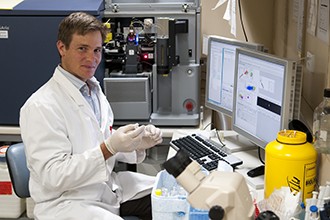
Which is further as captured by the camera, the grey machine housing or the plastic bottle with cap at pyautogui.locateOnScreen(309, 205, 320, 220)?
the grey machine housing

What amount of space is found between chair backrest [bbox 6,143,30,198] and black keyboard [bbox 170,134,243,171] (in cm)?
66

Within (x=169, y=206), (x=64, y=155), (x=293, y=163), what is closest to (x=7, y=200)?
(x=64, y=155)

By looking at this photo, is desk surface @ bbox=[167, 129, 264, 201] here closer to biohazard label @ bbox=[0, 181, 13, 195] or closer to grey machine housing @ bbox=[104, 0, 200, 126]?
grey machine housing @ bbox=[104, 0, 200, 126]

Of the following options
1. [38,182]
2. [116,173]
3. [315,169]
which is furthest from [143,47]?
[315,169]

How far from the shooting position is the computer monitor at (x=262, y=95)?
1.75m

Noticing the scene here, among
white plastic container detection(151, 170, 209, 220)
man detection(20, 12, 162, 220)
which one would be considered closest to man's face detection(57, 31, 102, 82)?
man detection(20, 12, 162, 220)

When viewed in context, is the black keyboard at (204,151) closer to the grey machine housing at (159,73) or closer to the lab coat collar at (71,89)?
the grey machine housing at (159,73)

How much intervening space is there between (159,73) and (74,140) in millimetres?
833

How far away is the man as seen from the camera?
1.80 metres

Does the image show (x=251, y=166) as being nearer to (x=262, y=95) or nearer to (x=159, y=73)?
(x=262, y=95)

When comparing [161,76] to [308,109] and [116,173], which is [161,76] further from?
[308,109]

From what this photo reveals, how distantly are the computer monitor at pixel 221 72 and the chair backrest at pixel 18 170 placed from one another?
94 centimetres

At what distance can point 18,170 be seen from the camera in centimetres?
204

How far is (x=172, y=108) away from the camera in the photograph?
2699 millimetres
